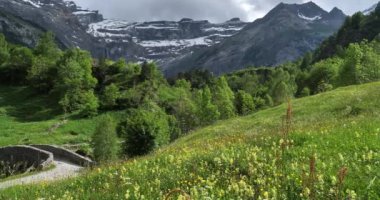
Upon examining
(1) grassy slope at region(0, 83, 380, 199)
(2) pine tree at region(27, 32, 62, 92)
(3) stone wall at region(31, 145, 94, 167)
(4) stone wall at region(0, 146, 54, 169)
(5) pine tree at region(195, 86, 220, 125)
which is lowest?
(3) stone wall at region(31, 145, 94, 167)

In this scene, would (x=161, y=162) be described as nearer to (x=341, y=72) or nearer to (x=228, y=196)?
(x=228, y=196)

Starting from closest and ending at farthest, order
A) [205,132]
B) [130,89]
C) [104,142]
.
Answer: [205,132] → [104,142] → [130,89]

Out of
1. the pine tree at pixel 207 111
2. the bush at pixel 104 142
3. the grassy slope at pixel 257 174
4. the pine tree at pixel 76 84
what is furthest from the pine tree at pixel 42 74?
the grassy slope at pixel 257 174

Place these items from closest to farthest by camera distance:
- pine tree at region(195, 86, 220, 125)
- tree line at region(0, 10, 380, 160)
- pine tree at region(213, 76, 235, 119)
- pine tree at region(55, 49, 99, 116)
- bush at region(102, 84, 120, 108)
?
pine tree at region(195, 86, 220, 125) → tree line at region(0, 10, 380, 160) → pine tree at region(55, 49, 99, 116) → pine tree at region(213, 76, 235, 119) → bush at region(102, 84, 120, 108)

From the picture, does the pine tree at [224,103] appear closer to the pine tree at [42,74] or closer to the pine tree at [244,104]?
the pine tree at [244,104]

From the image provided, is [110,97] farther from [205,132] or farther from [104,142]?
[205,132]

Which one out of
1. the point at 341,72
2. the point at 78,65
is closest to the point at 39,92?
the point at 78,65

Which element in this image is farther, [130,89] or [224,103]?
[130,89]

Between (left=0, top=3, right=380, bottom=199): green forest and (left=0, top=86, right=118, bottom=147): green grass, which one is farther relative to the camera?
(left=0, top=86, right=118, bottom=147): green grass

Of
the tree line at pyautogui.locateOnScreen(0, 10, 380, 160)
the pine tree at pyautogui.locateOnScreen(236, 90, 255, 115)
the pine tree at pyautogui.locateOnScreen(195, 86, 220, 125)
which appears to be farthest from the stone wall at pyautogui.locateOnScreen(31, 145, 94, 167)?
the pine tree at pyautogui.locateOnScreen(236, 90, 255, 115)

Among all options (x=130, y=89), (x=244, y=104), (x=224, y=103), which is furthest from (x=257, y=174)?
(x=244, y=104)

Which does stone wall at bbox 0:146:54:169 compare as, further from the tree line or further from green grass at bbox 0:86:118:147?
the tree line

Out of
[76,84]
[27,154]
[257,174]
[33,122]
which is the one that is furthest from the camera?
[76,84]

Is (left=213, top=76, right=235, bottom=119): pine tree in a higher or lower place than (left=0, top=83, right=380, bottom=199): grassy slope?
lower
